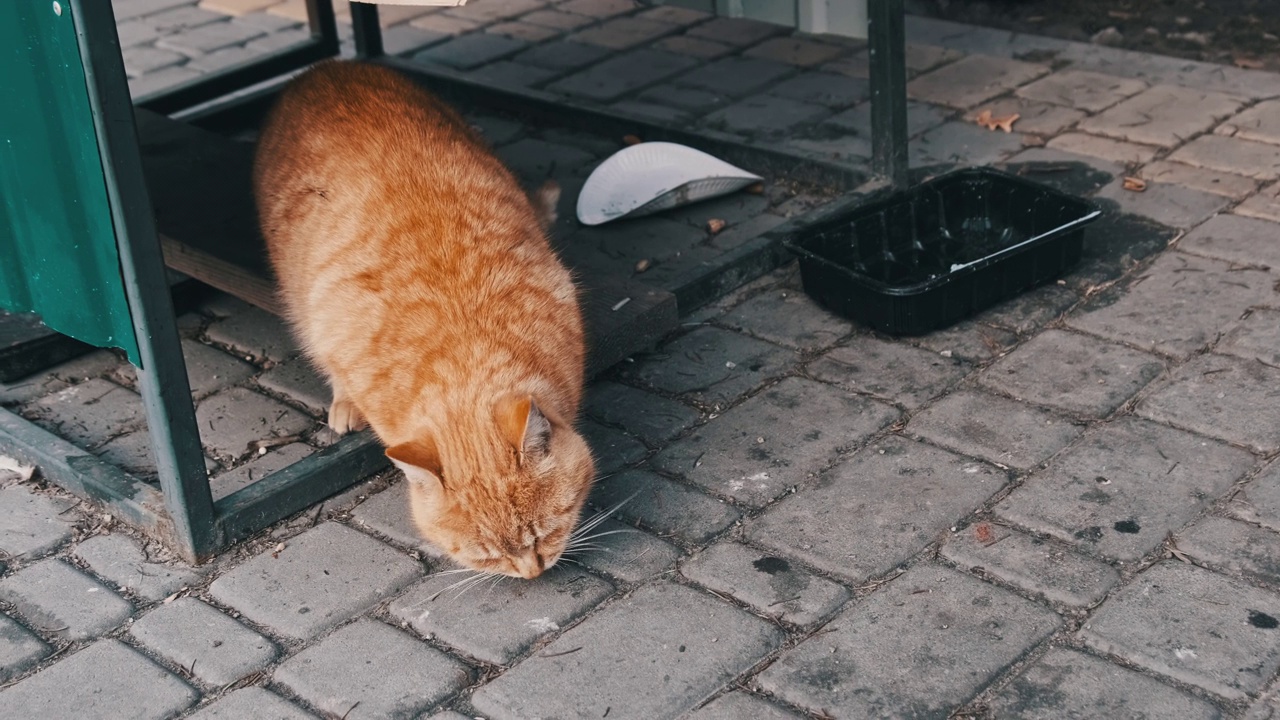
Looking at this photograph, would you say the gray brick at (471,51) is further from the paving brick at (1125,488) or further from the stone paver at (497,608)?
the paving brick at (1125,488)

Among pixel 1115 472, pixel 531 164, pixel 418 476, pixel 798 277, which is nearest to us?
pixel 418 476

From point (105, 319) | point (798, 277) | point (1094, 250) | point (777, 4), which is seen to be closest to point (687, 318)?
point (798, 277)

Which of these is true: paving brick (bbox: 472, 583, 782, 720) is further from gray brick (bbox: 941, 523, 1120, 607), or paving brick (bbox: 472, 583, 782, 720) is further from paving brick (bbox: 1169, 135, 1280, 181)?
paving brick (bbox: 1169, 135, 1280, 181)

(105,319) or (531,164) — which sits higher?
(105,319)

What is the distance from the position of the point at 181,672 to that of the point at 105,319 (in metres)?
0.94

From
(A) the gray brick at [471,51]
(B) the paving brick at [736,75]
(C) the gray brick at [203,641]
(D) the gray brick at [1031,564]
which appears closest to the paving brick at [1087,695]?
(D) the gray brick at [1031,564]

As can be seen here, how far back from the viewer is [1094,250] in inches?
197

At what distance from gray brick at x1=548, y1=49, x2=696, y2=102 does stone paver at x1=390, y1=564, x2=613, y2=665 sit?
3.58 m

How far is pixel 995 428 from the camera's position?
4.07 m

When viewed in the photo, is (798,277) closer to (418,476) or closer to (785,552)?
(785,552)

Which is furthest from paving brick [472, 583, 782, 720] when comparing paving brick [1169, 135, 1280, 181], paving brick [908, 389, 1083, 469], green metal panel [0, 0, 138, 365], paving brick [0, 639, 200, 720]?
paving brick [1169, 135, 1280, 181]

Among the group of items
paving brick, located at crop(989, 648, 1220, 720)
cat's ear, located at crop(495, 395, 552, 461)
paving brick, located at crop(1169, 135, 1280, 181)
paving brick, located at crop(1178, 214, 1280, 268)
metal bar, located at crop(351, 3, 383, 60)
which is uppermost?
metal bar, located at crop(351, 3, 383, 60)

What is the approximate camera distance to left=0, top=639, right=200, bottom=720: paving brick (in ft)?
10.7

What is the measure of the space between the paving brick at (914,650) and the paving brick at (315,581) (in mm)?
1108
